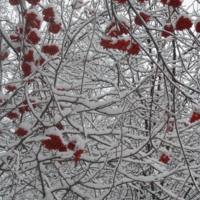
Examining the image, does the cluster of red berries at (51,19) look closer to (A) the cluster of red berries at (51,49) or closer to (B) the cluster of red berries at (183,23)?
(A) the cluster of red berries at (51,49)

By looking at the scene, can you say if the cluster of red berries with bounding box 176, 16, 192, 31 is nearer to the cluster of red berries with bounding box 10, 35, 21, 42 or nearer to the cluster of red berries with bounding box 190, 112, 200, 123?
the cluster of red berries with bounding box 190, 112, 200, 123

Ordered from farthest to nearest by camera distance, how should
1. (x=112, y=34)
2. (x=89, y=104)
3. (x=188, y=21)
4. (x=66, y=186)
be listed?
1. (x=66, y=186)
2. (x=89, y=104)
3. (x=112, y=34)
4. (x=188, y=21)

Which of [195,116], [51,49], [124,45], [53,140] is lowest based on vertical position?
[53,140]

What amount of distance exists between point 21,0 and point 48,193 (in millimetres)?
2027

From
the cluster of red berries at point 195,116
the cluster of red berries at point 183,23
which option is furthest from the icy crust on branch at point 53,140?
the cluster of red berries at point 183,23

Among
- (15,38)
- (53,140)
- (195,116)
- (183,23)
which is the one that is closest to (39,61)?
(15,38)

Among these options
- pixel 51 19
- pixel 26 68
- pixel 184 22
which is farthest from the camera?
pixel 51 19

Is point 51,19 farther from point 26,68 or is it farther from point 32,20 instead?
point 26,68

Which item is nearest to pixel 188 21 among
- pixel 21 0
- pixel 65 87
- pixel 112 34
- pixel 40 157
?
pixel 112 34

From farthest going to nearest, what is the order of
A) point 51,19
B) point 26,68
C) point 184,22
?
point 51,19, point 26,68, point 184,22

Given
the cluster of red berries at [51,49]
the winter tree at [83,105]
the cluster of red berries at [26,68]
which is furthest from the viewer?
the cluster of red berries at [51,49]

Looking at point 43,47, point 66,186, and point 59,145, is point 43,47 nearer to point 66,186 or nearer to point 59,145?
point 59,145

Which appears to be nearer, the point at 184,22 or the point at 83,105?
the point at 184,22

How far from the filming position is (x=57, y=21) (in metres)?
2.11
